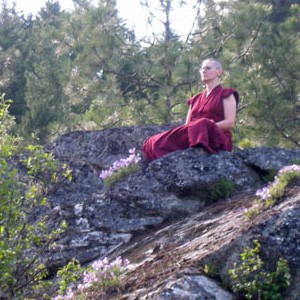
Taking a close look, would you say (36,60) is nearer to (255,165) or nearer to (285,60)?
(285,60)

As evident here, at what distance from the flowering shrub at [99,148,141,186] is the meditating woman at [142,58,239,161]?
0.70 ft

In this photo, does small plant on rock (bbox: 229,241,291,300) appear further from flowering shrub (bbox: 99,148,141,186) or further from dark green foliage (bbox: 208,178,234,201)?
flowering shrub (bbox: 99,148,141,186)

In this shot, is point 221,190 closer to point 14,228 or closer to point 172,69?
point 14,228

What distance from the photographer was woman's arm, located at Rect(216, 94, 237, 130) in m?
7.20

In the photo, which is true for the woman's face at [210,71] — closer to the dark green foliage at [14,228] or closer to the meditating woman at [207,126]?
the meditating woman at [207,126]

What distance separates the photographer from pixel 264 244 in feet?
16.2

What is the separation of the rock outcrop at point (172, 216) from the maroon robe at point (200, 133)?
0.40 feet

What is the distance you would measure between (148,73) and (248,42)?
1473 mm

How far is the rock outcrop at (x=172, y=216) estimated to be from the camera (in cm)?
489

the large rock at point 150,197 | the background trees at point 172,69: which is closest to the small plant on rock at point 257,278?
the large rock at point 150,197

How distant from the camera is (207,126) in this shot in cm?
702

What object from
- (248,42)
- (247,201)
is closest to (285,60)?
(248,42)

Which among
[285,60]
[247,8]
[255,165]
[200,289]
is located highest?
[247,8]

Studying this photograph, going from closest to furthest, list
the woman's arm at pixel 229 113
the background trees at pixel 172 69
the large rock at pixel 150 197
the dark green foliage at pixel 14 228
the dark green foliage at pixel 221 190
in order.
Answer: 1. the dark green foliage at pixel 14 228
2. the large rock at pixel 150 197
3. the dark green foliage at pixel 221 190
4. the woman's arm at pixel 229 113
5. the background trees at pixel 172 69
